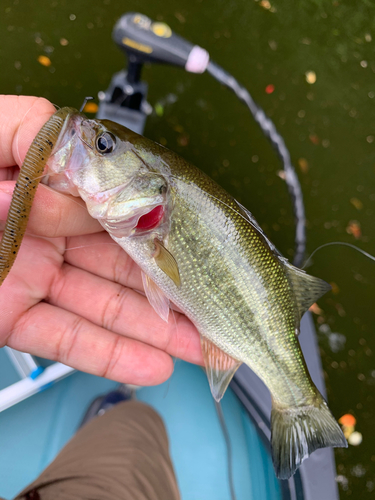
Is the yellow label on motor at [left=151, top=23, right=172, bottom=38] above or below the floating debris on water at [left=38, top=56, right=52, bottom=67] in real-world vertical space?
above

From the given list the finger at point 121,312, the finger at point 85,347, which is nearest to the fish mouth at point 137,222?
the finger at point 121,312

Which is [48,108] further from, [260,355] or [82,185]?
[260,355]

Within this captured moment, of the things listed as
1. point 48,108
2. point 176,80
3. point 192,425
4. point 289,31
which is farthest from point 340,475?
point 289,31

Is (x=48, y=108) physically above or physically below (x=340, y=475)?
above

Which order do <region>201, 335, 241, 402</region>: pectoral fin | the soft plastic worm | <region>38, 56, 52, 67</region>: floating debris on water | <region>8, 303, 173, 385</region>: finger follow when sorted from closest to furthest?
the soft plastic worm
<region>8, 303, 173, 385</region>: finger
<region>201, 335, 241, 402</region>: pectoral fin
<region>38, 56, 52, 67</region>: floating debris on water

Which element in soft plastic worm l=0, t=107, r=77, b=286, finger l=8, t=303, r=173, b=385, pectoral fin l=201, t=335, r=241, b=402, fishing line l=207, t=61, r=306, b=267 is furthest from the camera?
fishing line l=207, t=61, r=306, b=267

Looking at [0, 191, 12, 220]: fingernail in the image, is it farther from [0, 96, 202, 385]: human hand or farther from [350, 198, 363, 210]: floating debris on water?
[350, 198, 363, 210]: floating debris on water

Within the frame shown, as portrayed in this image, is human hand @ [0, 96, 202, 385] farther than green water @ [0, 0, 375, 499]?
No

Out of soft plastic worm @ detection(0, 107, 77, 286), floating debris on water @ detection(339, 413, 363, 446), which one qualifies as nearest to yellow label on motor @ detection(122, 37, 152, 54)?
soft plastic worm @ detection(0, 107, 77, 286)
